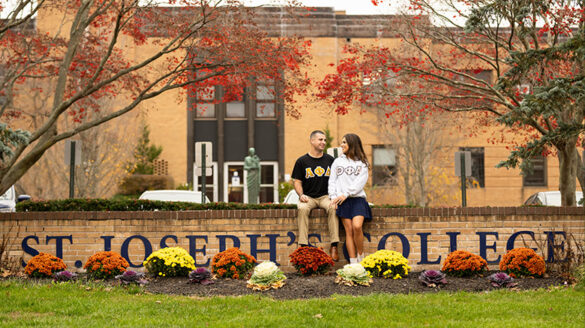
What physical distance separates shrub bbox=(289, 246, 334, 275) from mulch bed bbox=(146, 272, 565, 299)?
0.14 m

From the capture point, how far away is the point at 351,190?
9.89 meters

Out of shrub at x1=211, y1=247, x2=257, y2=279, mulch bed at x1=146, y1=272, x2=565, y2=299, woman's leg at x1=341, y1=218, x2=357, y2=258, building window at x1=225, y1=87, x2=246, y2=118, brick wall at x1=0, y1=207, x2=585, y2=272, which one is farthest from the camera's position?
building window at x1=225, y1=87, x2=246, y2=118

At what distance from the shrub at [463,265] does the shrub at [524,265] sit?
1.18ft

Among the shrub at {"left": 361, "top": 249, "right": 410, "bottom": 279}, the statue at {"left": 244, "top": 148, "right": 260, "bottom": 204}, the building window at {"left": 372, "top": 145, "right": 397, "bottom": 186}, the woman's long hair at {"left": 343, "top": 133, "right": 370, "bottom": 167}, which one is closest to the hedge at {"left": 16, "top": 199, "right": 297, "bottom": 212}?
the woman's long hair at {"left": 343, "top": 133, "right": 370, "bottom": 167}

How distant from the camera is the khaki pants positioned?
10.2 metres

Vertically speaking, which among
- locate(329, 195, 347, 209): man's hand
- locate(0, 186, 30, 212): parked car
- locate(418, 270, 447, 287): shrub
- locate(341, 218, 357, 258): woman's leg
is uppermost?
locate(329, 195, 347, 209): man's hand

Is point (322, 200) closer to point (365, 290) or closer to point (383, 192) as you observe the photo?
point (365, 290)

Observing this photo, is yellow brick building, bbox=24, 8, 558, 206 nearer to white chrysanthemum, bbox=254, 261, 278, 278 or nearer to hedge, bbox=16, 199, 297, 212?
hedge, bbox=16, 199, 297, 212

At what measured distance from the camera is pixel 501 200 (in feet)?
98.2

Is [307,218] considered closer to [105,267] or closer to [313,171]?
[313,171]

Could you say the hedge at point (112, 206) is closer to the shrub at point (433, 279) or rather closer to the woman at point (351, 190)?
the woman at point (351, 190)

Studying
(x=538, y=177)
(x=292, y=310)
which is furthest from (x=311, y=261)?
(x=538, y=177)

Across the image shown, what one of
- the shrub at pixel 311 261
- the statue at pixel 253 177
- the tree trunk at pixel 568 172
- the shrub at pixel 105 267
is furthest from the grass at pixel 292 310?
the statue at pixel 253 177

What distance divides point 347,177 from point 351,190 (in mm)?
192
